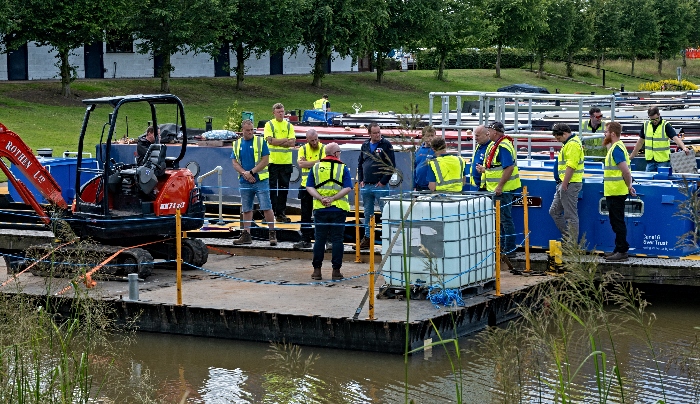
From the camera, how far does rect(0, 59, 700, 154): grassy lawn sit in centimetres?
3578

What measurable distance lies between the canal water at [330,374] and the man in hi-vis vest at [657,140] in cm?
567

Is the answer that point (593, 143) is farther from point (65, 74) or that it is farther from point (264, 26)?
point (264, 26)

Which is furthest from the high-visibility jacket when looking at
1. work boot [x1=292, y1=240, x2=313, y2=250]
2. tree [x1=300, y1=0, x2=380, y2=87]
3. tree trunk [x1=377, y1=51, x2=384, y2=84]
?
tree trunk [x1=377, y1=51, x2=384, y2=84]

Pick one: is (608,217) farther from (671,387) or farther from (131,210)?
(131,210)

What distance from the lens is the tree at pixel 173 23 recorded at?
141ft

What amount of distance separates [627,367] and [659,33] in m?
61.7

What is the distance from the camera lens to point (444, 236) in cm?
1222

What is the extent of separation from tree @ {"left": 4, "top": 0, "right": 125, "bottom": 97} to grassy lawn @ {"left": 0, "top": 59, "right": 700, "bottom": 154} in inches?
82.6

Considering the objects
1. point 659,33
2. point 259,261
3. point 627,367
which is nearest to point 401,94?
point 659,33

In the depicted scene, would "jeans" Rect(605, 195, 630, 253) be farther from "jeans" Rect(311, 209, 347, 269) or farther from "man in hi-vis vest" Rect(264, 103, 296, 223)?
"man in hi-vis vest" Rect(264, 103, 296, 223)

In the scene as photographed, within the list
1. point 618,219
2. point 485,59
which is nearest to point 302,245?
point 618,219

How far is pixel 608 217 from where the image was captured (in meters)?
14.4

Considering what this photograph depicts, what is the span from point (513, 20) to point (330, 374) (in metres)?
50.9

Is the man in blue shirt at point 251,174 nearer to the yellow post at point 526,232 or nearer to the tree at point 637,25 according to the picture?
the yellow post at point 526,232
